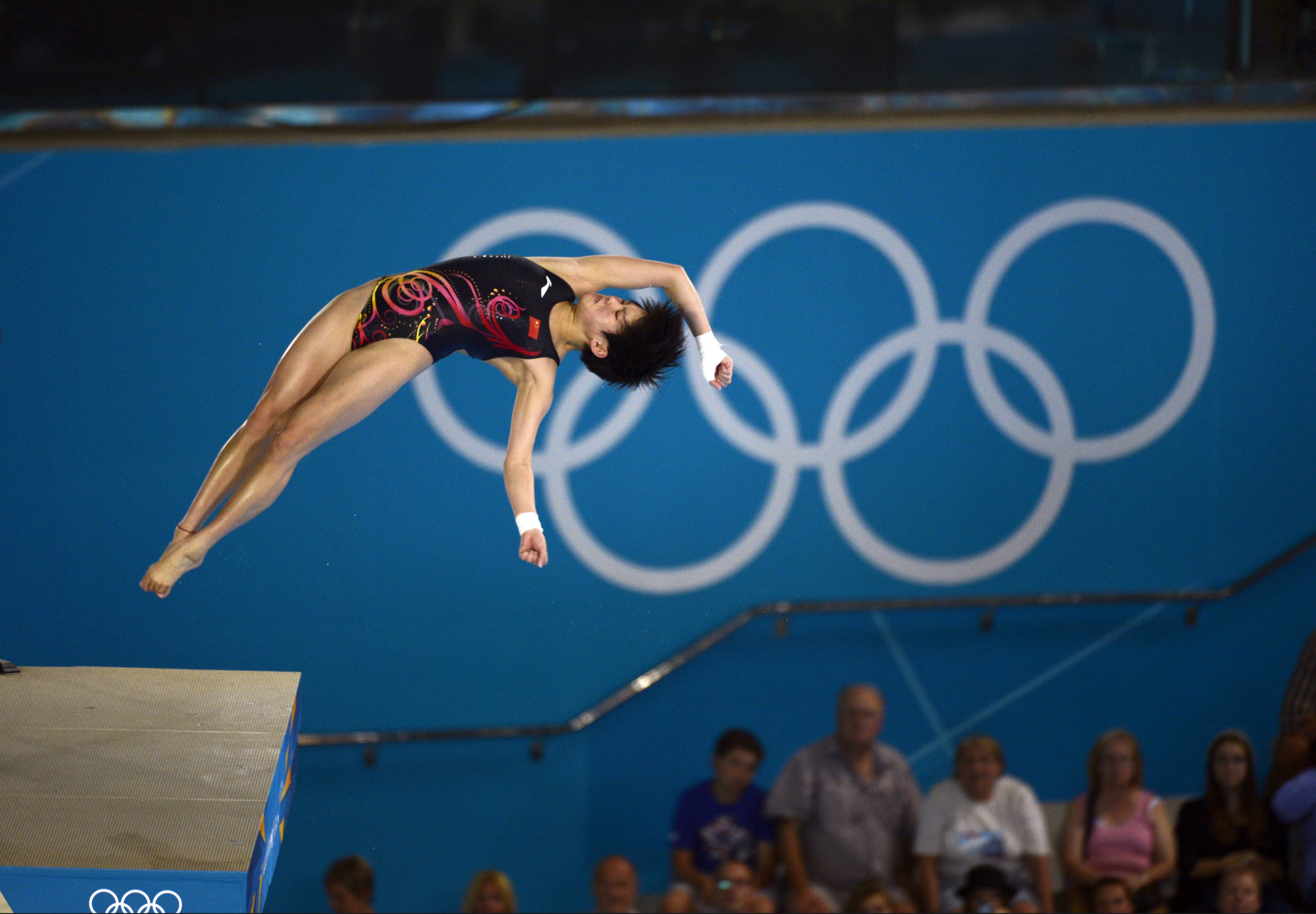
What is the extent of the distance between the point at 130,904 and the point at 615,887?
213 centimetres

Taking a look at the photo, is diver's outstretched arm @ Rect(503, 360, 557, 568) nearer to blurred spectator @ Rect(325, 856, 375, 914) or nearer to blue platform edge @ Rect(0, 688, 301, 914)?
blue platform edge @ Rect(0, 688, 301, 914)

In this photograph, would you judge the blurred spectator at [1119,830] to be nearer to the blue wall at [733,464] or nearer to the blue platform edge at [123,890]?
the blue wall at [733,464]

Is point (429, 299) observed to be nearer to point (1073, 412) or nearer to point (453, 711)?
point (453, 711)

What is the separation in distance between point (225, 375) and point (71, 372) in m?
0.48

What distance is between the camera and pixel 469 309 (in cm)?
362

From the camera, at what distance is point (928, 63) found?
5113 mm

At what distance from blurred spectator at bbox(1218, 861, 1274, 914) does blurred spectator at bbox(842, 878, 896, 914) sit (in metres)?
1.09

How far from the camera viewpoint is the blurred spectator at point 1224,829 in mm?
4754

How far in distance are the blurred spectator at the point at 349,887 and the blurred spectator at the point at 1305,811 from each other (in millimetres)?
3051

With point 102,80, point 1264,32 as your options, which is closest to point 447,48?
point 102,80

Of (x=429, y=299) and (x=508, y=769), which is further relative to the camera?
(x=508, y=769)


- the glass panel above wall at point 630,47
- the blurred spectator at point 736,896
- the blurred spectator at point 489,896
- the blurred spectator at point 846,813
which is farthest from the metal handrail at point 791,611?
the glass panel above wall at point 630,47

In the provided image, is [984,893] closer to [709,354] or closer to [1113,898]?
[1113,898]

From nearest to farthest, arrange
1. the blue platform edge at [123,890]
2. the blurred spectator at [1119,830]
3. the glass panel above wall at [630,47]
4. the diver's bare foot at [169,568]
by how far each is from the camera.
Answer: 1. the blue platform edge at [123,890]
2. the diver's bare foot at [169,568]
3. the blurred spectator at [1119,830]
4. the glass panel above wall at [630,47]
